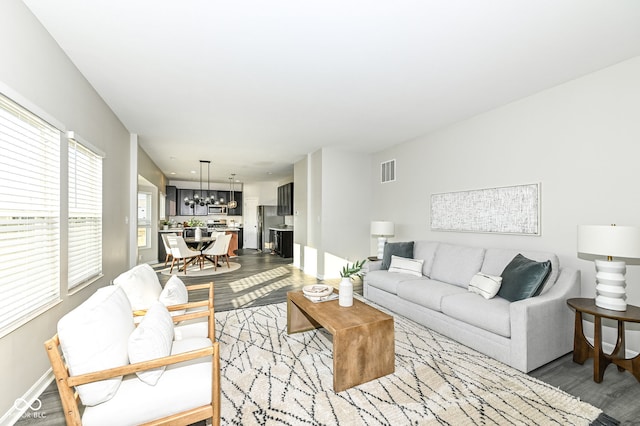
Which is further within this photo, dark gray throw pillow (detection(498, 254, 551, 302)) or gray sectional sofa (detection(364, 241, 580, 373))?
dark gray throw pillow (detection(498, 254, 551, 302))

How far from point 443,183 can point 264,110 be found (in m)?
3.00

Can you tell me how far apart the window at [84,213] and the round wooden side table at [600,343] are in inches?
182

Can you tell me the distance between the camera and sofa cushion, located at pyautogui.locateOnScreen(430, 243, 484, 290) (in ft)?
11.4

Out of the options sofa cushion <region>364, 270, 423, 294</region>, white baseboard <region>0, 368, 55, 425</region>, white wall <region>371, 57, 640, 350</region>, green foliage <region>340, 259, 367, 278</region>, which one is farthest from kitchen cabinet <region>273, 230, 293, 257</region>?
white baseboard <region>0, 368, 55, 425</region>

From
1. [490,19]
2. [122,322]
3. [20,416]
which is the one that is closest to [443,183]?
[490,19]

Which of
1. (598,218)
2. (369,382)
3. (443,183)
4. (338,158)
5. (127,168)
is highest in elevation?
(338,158)

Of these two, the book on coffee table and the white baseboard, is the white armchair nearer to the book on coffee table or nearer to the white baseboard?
the white baseboard

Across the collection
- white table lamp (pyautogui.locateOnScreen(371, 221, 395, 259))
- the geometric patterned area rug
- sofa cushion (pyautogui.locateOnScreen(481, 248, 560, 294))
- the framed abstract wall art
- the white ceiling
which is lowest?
the geometric patterned area rug

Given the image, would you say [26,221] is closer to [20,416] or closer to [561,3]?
[20,416]

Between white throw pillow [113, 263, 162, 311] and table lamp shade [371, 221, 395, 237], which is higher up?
table lamp shade [371, 221, 395, 237]

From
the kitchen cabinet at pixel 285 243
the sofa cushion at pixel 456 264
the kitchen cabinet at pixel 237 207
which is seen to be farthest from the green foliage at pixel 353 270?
the kitchen cabinet at pixel 237 207

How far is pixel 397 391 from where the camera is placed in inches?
82.2

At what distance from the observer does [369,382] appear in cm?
220

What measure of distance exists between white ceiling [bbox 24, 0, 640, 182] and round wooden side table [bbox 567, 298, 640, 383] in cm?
222
